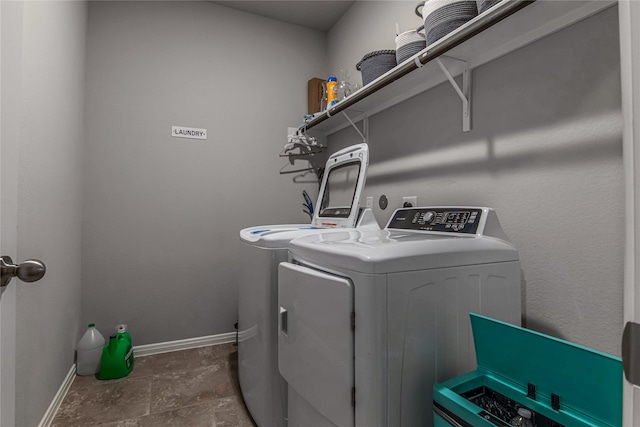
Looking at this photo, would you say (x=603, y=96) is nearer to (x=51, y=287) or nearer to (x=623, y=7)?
(x=623, y=7)

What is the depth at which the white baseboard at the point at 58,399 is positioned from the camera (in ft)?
5.27

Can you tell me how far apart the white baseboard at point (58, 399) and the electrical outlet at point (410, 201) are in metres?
2.23

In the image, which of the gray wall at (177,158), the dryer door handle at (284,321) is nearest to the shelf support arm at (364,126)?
the gray wall at (177,158)

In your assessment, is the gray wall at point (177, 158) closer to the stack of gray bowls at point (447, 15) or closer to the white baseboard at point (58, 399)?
the white baseboard at point (58, 399)

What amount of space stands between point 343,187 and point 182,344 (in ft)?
6.05

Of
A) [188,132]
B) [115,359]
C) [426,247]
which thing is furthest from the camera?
[188,132]

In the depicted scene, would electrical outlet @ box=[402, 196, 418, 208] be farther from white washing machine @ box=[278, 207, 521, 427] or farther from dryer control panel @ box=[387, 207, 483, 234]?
white washing machine @ box=[278, 207, 521, 427]

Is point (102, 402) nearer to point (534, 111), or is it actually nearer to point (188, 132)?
point (188, 132)

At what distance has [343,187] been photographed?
8.62 feet

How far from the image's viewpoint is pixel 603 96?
41.1 inches

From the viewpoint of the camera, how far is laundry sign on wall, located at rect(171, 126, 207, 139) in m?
2.55

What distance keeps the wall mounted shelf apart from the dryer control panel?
540mm

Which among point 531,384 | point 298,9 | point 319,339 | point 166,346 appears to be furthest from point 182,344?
point 298,9

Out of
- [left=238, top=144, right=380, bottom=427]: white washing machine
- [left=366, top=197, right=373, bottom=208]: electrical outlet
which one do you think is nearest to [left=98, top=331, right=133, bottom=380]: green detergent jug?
[left=238, top=144, right=380, bottom=427]: white washing machine
